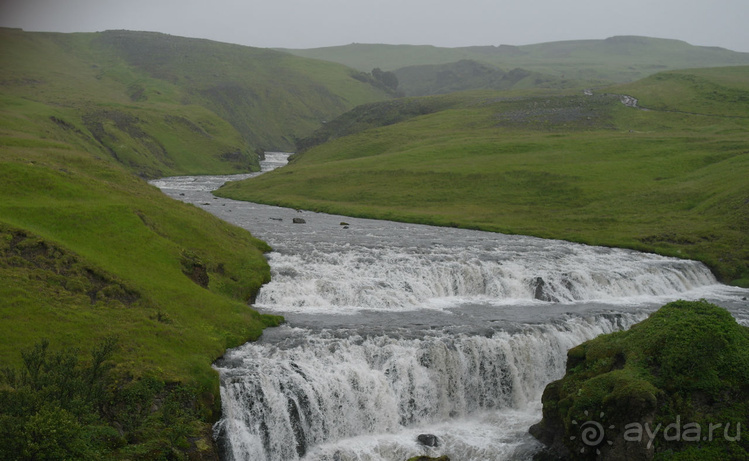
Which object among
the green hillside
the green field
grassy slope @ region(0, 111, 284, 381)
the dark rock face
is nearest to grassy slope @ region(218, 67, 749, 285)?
the green field

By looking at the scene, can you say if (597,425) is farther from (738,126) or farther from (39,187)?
(738,126)

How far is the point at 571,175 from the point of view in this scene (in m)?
98.9

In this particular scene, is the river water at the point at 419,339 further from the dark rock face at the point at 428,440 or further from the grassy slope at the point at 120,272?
the grassy slope at the point at 120,272

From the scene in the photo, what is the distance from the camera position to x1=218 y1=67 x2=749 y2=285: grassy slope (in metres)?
72.1

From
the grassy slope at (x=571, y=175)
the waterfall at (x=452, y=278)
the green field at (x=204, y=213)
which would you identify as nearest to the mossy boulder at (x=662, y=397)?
the green field at (x=204, y=213)

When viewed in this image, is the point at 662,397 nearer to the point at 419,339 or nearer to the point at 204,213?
the point at 419,339

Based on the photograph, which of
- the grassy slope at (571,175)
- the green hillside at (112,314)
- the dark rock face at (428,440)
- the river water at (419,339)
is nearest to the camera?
the green hillside at (112,314)

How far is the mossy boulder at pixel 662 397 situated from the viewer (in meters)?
22.6

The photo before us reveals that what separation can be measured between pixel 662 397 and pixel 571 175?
7980 cm

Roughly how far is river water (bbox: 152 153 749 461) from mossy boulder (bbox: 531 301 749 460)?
3.41m

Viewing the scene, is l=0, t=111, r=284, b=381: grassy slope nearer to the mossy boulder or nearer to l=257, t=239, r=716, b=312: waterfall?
l=257, t=239, r=716, b=312: waterfall

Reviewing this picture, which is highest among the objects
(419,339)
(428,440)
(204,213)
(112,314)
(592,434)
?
(204,213)

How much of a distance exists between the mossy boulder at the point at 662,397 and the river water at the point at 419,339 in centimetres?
341

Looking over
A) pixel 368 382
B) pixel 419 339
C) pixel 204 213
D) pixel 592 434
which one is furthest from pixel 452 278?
pixel 592 434
